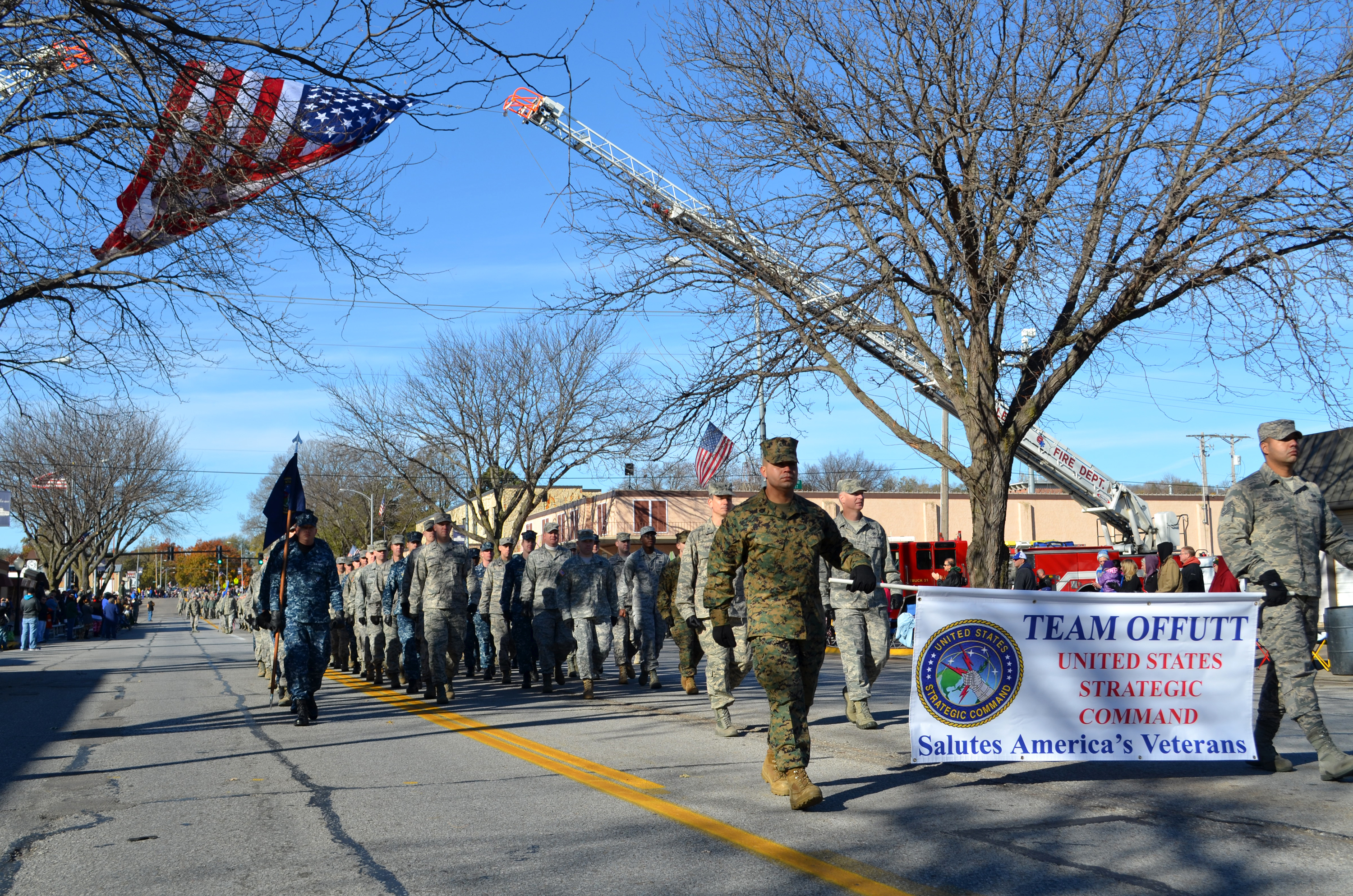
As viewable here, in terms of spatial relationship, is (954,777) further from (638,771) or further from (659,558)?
(659,558)

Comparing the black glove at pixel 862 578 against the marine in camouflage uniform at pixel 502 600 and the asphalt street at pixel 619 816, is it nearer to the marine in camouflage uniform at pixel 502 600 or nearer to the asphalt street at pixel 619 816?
the asphalt street at pixel 619 816

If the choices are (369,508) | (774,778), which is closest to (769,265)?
(774,778)

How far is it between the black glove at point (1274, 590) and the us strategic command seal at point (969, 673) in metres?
1.51

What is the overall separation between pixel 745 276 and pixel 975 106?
3192 mm

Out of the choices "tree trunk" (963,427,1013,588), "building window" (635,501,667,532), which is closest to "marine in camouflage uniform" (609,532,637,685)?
"tree trunk" (963,427,1013,588)

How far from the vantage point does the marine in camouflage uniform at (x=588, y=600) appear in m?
13.5

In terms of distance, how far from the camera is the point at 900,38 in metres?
13.0

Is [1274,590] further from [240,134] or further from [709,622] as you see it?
[240,134]

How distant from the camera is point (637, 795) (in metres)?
6.77

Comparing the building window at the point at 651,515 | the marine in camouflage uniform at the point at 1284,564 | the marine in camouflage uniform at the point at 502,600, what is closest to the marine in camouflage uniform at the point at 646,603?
the marine in camouflage uniform at the point at 502,600

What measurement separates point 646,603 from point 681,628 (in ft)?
9.81

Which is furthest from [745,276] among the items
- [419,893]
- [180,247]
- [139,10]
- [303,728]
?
[419,893]

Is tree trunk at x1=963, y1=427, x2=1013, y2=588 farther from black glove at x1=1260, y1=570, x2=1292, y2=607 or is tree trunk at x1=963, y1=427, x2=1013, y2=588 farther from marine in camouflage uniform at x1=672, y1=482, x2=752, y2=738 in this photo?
black glove at x1=1260, y1=570, x2=1292, y2=607

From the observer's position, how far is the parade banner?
6938 mm
